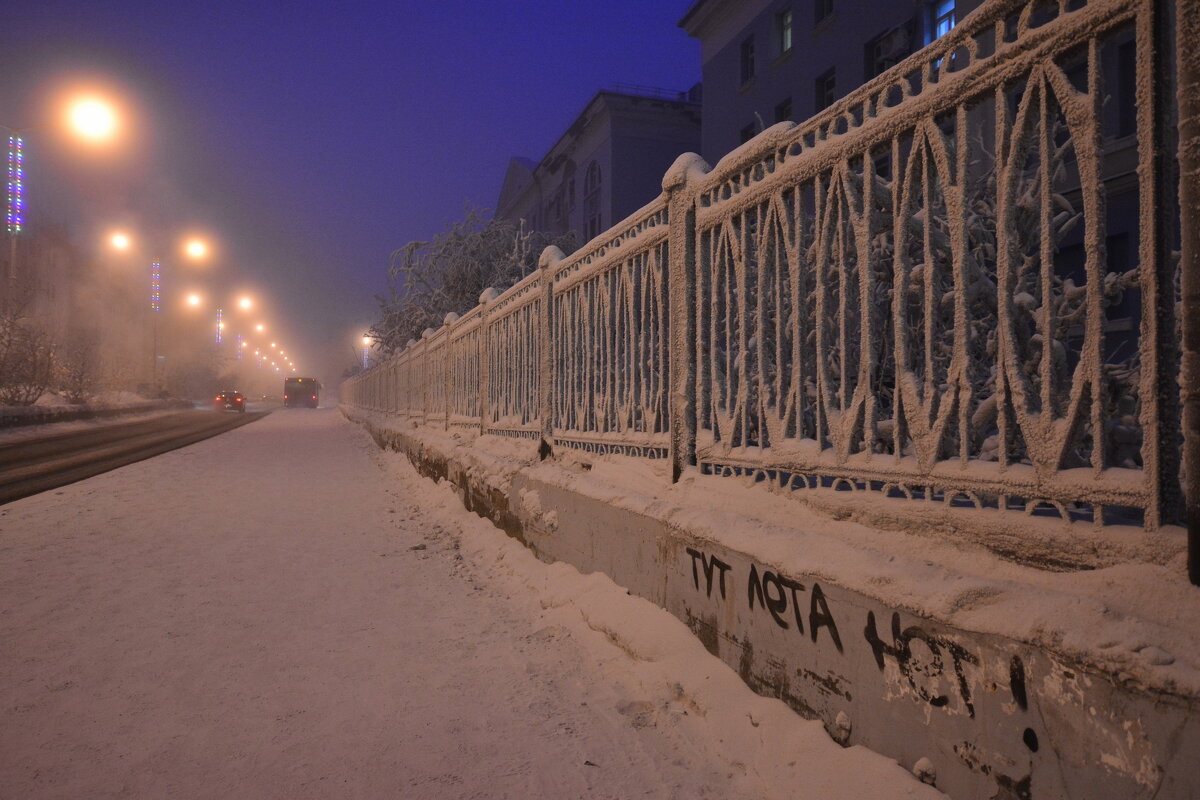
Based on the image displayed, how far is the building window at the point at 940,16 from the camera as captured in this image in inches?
642

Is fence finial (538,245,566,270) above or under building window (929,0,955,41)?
under

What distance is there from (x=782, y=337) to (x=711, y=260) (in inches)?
35.9

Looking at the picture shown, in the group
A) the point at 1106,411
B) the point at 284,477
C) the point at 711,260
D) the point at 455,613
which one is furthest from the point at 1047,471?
the point at 284,477

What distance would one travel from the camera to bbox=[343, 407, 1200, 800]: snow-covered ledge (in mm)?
1465

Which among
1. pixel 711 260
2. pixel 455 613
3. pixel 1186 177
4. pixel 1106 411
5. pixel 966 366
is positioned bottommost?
pixel 455 613

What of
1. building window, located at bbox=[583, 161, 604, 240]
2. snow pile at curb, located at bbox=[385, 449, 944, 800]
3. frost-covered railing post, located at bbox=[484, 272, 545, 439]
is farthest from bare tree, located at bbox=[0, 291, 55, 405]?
snow pile at curb, located at bbox=[385, 449, 944, 800]


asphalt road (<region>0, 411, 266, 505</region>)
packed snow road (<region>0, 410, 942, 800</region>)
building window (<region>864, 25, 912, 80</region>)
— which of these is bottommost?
packed snow road (<region>0, 410, 942, 800</region>)

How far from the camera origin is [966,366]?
2232mm

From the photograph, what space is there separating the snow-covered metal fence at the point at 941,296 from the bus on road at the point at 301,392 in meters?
68.7

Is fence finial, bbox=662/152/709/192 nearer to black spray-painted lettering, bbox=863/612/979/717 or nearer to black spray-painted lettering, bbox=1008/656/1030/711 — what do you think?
black spray-painted lettering, bbox=863/612/979/717

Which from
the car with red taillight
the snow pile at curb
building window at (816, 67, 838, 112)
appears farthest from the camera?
the car with red taillight

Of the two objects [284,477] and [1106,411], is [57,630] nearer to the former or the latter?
[1106,411]

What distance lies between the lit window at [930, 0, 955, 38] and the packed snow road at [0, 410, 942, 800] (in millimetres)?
17254

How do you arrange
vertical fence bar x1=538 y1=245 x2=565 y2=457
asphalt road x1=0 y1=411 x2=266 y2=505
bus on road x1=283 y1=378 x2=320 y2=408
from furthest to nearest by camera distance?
bus on road x1=283 y1=378 x2=320 y2=408, asphalt road x1=0 y1=411 x2=266 y2=505, vertical fence bar x1=538 y1=245 x2=565 y2=457
